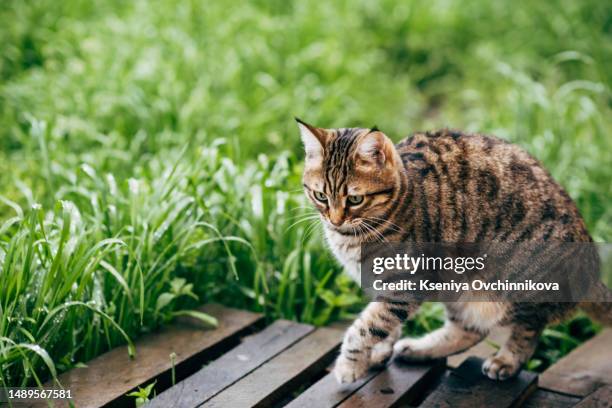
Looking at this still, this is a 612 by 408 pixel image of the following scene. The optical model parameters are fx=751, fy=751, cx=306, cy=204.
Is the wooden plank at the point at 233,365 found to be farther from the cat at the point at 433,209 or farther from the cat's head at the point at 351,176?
the cat's head at the point at 351,176

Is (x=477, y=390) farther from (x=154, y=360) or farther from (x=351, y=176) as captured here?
(x=154, y=360)

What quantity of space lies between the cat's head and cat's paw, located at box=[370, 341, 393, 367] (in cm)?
48

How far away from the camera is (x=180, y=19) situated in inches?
241

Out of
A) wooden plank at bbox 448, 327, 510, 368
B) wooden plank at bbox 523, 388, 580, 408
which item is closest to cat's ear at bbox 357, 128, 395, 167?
wooden plank at bbox 448, 327, 510, 368

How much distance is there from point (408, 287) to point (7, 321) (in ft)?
4.73

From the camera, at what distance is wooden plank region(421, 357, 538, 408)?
275 cm

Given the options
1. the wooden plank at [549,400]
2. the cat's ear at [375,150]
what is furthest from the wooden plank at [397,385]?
the cat's ear at [375,150]

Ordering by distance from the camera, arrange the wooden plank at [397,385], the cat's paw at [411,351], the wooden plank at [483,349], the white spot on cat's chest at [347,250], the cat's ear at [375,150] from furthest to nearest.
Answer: the wooden plank at [483,349]
the cat's paw at [411,351]
the white spot on cat's chest at [347,250]
the wooden plank at [397,385]
the cat's ear at [375,150]

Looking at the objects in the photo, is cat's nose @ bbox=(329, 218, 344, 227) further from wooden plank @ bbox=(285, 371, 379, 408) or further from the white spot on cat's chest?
wooden plank @ bbox=(285, 371, 379, 408)

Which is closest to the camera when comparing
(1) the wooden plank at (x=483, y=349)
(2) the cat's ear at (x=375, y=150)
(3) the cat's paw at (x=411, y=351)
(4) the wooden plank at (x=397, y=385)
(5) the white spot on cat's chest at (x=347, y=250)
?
(2) the cat's ear at (x=375, y=150)

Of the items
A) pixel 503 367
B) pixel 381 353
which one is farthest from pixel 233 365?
pixel 503 367

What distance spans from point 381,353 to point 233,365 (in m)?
0.58

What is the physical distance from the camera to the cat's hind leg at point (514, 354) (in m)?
2.86

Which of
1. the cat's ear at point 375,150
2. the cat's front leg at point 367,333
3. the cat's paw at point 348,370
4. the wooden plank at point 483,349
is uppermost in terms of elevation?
the cat's ear at point 375,150
